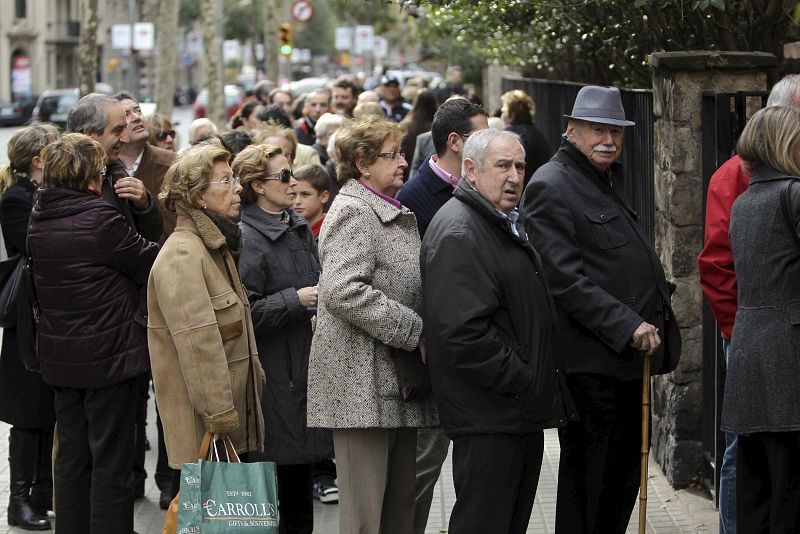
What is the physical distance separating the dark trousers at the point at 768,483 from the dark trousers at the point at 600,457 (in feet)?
1.57

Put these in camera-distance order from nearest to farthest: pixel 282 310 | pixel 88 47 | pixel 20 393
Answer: pixel 282 310
pixel 20 393
pixel 88 47

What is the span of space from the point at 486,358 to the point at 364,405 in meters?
0.68

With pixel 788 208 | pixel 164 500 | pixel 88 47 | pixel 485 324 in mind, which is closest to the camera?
pixel 485 324

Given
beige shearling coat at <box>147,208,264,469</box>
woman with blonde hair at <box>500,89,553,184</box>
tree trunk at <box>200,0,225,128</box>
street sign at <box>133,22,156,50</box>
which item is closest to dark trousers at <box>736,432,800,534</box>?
beige shearling coat at <box>147,208,264,469</box>

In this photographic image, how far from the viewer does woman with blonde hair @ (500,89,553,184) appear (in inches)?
420

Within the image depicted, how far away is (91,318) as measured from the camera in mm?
5895

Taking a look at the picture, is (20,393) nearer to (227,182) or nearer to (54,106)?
(227,182)

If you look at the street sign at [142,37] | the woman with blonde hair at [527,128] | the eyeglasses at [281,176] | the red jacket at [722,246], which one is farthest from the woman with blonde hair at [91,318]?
the street sign at [142,37]

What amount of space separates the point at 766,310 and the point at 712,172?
1.94m

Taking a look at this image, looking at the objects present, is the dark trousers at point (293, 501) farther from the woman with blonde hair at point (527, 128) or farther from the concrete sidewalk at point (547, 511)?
the woman with blonde hair at point (527, 128)

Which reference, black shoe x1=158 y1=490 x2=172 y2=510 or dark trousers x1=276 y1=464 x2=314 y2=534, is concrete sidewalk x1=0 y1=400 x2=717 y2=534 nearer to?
black shoe x1=158 y1=490 x2=172 y2=510

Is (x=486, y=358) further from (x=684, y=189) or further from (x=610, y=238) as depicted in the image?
(x=684, y=189)

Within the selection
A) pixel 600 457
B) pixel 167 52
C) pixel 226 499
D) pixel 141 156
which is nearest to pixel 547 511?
pixel 600 457

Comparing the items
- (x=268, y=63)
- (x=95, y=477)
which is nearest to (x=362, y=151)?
(x=95, y=477)
